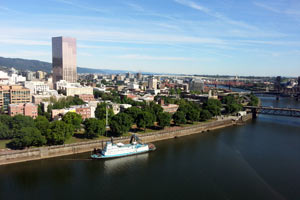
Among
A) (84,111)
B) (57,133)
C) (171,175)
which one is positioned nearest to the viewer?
(171,175)

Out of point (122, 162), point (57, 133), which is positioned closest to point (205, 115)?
point (122, 162)

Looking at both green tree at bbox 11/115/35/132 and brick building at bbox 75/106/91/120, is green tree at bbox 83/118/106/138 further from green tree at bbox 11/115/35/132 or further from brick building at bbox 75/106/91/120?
brick building at bbox 75/106/91/120

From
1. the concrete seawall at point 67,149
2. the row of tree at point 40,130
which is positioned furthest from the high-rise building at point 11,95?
the concrete seawall at point 67,149

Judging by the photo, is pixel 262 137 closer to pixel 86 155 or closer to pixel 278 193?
pixel 278 193

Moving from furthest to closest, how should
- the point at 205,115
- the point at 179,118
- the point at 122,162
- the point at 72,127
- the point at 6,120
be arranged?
1. the point at 205,115
2. the point at 179,118
3. the point at 6,120
4. the point at 72,127
5. the point at 122,162

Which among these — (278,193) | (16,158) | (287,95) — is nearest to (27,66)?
(287,95)

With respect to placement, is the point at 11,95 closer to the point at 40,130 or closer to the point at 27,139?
the point at 40,130

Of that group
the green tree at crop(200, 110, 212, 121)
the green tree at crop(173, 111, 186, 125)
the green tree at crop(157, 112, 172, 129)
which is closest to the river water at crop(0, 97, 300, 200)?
the green tree at crop(157, 112, 172, 129)
